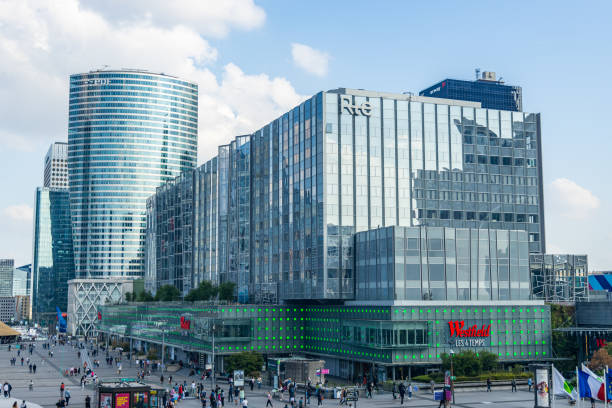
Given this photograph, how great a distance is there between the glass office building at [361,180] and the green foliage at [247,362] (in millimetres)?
13009

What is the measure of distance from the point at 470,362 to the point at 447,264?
14.2 meters

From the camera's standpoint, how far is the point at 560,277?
11488cm

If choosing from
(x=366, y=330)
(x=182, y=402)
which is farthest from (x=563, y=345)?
(x=182, y=402)

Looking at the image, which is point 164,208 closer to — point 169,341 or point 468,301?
point 169,341

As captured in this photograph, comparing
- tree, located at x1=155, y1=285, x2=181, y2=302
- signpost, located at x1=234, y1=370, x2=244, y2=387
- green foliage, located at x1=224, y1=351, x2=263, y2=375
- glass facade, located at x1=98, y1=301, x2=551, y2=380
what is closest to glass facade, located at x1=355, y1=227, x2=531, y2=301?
glass facade, located at x1=98, y1=301, x2=551, y2=380

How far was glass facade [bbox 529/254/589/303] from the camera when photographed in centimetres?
11462

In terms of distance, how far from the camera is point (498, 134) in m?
119

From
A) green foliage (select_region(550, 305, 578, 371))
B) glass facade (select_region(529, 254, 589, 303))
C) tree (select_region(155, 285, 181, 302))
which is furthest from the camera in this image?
tree (select_region(155, 285, 181, 302))

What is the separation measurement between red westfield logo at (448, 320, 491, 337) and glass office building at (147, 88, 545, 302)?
58.1ft

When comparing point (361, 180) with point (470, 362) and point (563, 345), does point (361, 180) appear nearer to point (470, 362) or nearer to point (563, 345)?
point (470, 362)

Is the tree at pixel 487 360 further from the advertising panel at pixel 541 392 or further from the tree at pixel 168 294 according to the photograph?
the tree at pixel 168 294

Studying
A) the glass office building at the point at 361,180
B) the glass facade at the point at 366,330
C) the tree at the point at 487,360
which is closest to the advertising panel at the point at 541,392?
the tree at the point at 487,360

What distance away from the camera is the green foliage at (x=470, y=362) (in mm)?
84938

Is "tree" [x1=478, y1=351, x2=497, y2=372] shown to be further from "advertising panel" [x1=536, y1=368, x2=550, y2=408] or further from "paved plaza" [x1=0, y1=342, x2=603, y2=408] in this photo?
"advertising panel" [x1=536, y1=368, x2=550, y2=408]
